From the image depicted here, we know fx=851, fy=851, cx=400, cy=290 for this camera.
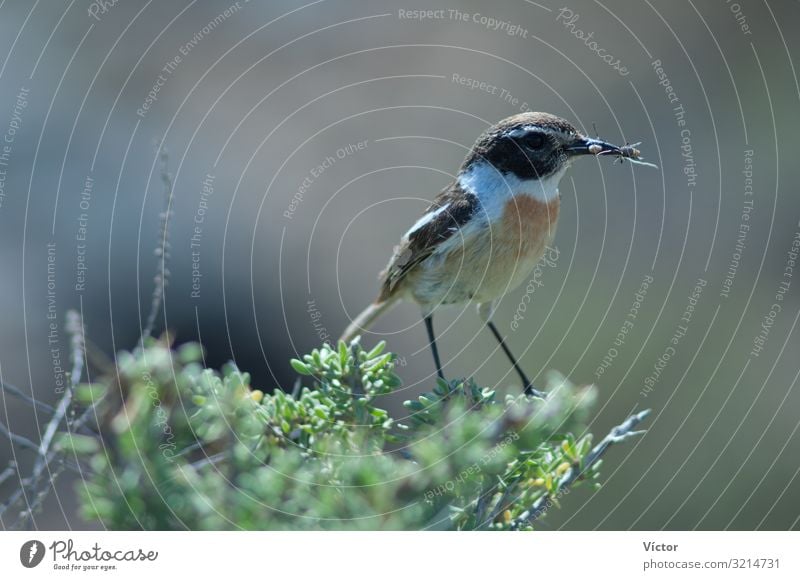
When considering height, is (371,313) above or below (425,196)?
below

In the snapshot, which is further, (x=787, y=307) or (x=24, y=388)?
(x=787, y=307)

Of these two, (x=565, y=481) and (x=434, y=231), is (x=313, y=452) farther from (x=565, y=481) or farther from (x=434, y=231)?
(x=434, y=231)

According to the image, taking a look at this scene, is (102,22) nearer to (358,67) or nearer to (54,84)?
(54,84)

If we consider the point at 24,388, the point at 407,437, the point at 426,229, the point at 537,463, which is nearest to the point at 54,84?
the point at 24,388

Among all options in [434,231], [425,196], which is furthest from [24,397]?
[425,196]

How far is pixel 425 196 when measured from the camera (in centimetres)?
470

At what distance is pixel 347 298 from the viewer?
193 inches

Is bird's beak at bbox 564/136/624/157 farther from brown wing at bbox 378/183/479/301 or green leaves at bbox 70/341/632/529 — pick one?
green leaves at bbox 70/341/632/529

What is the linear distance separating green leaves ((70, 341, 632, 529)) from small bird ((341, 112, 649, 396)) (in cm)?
74

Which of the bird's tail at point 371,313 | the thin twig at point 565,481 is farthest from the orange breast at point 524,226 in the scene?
the thin twig at point 565,481

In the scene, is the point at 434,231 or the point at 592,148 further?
the point at 434,231

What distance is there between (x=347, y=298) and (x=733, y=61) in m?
2.59

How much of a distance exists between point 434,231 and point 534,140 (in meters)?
0.47

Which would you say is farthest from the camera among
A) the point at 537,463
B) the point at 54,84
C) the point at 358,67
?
the point at 358,67
